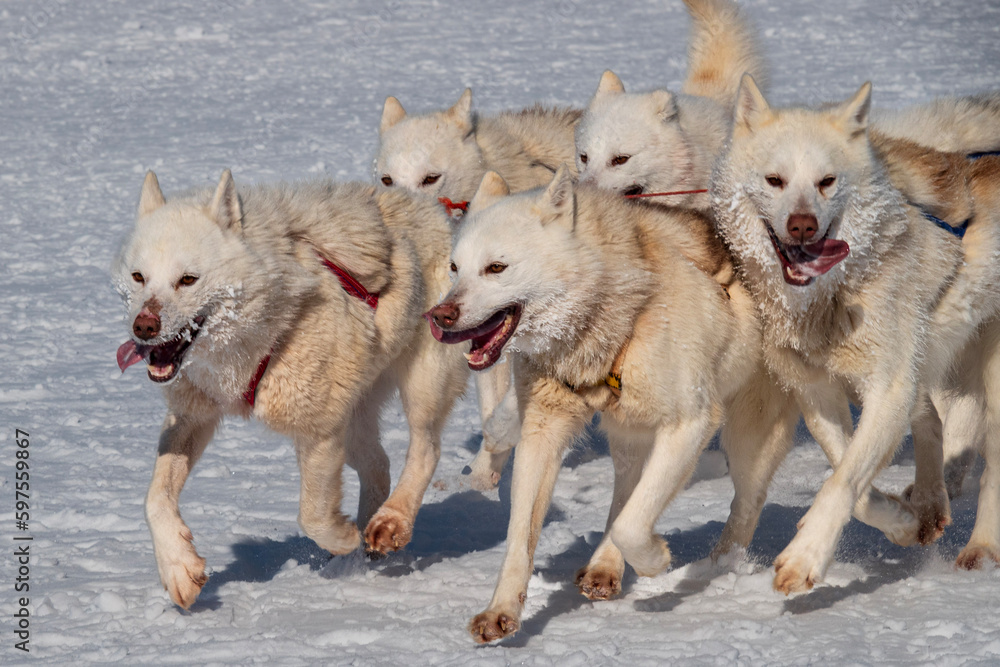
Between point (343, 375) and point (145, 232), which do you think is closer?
point (145, 232)

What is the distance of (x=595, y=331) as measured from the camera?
3.88m

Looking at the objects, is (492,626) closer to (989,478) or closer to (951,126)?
(989,478)

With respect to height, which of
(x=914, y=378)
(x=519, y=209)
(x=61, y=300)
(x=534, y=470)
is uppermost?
(x=519, y=209)

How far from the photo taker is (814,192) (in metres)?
3.83

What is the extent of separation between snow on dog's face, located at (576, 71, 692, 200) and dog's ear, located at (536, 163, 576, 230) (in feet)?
6.57

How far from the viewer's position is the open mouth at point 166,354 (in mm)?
3846

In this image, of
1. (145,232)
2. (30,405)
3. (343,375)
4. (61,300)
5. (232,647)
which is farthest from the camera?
(61,300)

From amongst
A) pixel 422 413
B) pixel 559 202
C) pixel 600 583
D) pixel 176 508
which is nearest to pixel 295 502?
pixel 422 413

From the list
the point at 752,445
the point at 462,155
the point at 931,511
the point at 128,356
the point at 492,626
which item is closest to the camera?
the point at 492,626

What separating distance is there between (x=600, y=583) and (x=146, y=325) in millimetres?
1787

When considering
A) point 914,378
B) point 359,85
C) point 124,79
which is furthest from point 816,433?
point 124,79

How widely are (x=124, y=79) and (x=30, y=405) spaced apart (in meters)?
9.20

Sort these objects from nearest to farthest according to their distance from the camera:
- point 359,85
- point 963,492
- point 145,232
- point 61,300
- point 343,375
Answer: point 145,232, point 343,375, point 963,492, point 61,300, point 359,85

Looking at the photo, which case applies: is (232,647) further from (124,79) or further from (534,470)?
(124,79)
